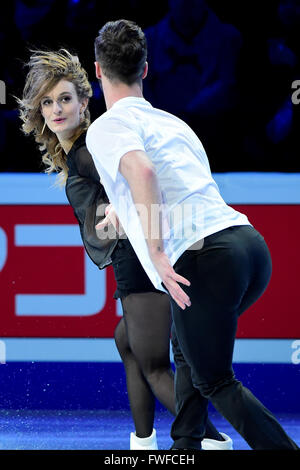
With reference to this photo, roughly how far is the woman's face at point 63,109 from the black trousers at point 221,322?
1081 millimetres

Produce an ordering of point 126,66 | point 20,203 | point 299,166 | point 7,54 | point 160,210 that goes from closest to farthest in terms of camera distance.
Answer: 1. point 160,210
2. point 126,66
3. point 20,203
4. point 299,166
5. point 7,54

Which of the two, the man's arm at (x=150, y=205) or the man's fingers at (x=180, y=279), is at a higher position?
the man's arm at (x=150, y=205)

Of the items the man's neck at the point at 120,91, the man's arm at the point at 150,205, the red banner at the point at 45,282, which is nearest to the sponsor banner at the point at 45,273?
the red banner at the point at 45,282

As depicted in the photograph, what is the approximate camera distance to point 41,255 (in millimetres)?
4020

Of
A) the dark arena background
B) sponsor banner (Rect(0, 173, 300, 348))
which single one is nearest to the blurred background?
the dark arena background

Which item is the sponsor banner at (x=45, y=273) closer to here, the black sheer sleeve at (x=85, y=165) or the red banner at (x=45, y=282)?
the red banner at (x=45, y=282)

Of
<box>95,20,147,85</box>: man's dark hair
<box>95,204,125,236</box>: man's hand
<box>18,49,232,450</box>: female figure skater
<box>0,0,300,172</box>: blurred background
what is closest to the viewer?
<box>95,20,147,85</box>: man's dark hair

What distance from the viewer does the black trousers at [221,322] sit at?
2.26 metres

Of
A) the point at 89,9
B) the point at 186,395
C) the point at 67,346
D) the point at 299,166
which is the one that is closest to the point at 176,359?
the point at 186,395

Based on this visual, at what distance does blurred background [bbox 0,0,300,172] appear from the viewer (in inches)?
175

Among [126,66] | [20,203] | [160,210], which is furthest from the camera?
[20,203]

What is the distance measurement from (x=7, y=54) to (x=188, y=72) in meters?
0.98

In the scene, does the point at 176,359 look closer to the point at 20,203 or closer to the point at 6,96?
the point at 20,203

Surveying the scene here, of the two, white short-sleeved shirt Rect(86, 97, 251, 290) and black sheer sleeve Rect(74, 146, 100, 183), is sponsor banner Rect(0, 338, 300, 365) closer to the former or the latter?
black sheer sleeve Rect(74, 146, 100, 183)
